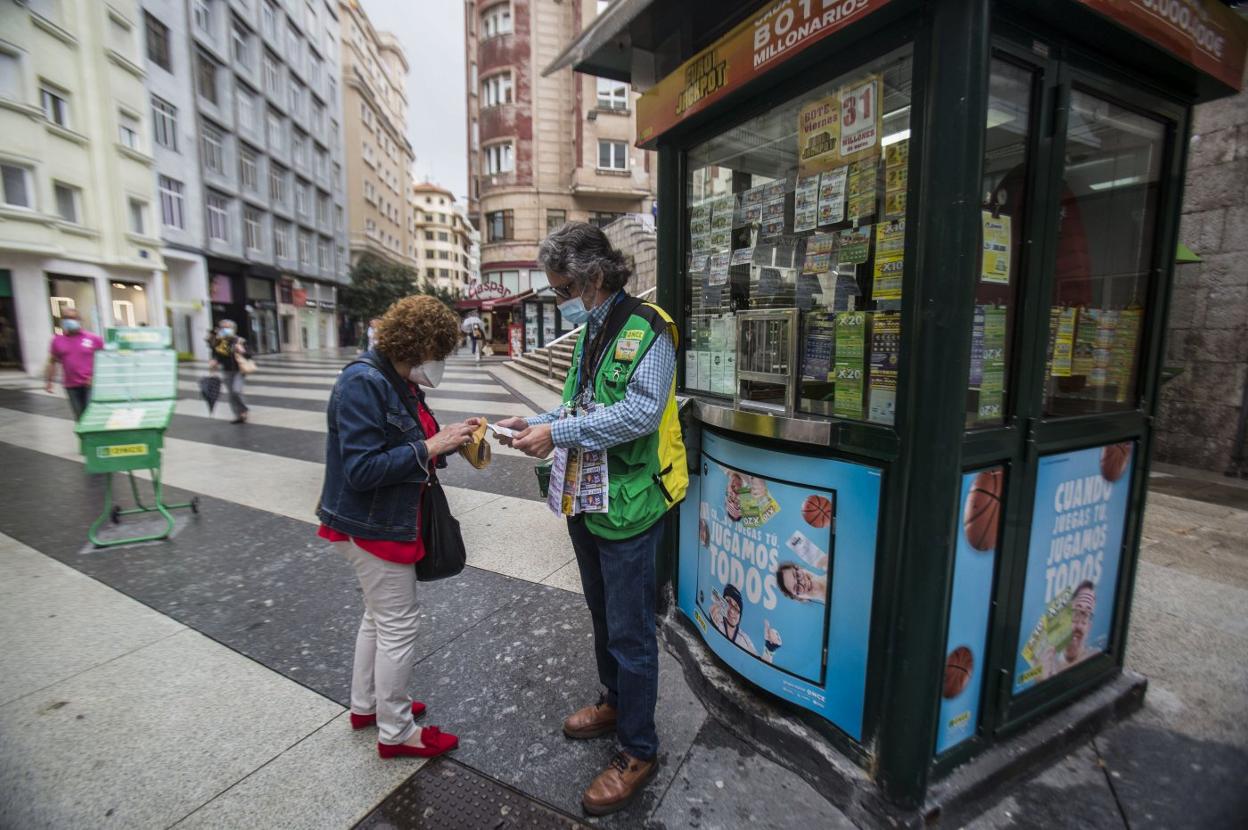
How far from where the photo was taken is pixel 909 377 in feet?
5.85

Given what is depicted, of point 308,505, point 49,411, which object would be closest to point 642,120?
point 308,505

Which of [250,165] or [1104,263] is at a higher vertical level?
[250,165]

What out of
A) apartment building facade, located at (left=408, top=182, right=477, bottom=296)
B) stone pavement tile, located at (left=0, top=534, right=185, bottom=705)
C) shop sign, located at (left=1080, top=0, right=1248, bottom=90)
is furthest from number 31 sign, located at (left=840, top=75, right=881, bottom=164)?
apartment building facade, located at (left=408, top=182, right=477, bottom=296)

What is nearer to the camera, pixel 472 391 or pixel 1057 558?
pixel 1057 558

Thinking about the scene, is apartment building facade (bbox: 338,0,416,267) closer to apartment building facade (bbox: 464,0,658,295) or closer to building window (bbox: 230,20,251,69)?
building window (bbox: 230,20,251,69)

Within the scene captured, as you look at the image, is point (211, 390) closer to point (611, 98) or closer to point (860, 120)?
point (860, 120)

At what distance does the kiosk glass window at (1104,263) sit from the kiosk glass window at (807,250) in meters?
0.74

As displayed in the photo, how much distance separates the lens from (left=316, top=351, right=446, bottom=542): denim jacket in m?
1.96

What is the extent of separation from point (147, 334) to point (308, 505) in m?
1.91

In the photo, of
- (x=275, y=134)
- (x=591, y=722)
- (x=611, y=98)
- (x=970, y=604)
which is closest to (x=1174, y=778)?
(x=970, y=604)

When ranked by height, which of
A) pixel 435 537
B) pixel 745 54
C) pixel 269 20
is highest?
pixel 269 20

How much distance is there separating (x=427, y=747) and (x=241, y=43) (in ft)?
117

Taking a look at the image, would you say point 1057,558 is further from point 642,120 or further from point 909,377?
point 642,120

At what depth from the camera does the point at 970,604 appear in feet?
6.46
